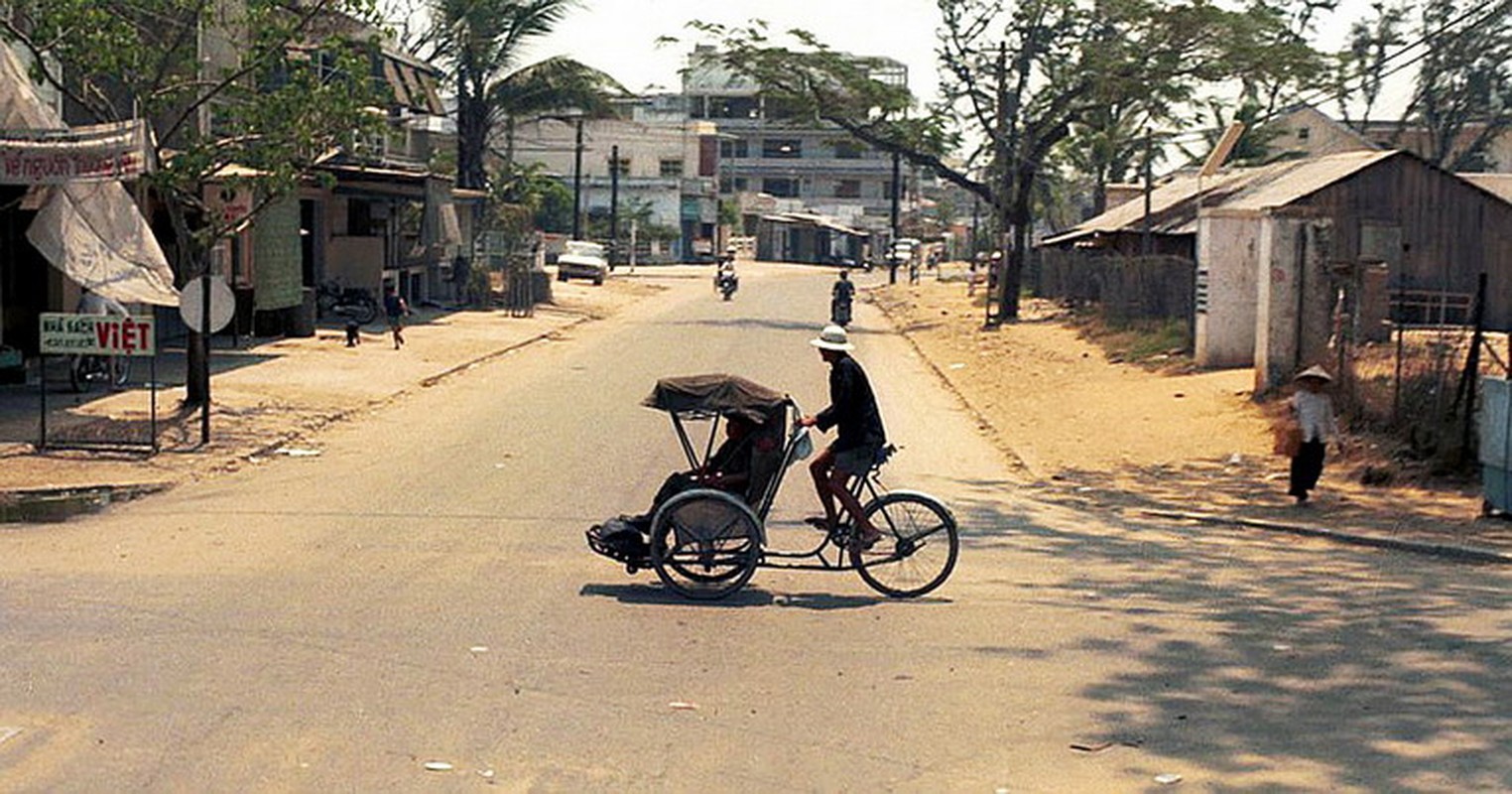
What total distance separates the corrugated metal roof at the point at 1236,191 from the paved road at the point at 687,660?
73.4ft

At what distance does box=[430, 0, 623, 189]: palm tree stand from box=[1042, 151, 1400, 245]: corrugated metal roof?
1589 cm

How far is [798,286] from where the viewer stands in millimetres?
78500

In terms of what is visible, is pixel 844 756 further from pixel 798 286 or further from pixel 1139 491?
pixel 798 286

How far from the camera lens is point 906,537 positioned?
11.6 meters

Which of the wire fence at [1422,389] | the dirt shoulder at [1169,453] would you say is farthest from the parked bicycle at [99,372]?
the wire fence at [1422,389]

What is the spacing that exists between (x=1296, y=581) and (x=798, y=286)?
6603cm

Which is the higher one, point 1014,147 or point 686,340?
point 1014,147

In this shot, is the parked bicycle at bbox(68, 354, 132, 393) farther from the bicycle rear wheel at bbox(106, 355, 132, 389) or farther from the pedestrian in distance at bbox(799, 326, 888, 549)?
the pedestrian in distance at bbox(799, 326, 888, 549)

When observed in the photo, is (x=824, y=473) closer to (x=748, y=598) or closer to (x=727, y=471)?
(x=727, y=471)

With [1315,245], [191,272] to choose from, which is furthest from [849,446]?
[1315,245]

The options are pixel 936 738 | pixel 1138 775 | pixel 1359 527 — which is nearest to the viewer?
pixel 1138 775

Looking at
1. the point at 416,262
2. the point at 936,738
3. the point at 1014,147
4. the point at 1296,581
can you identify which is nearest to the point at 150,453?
the point at 1296,581

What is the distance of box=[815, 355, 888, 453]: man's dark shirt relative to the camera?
11.5 meters

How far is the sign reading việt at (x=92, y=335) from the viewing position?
18406 mm
